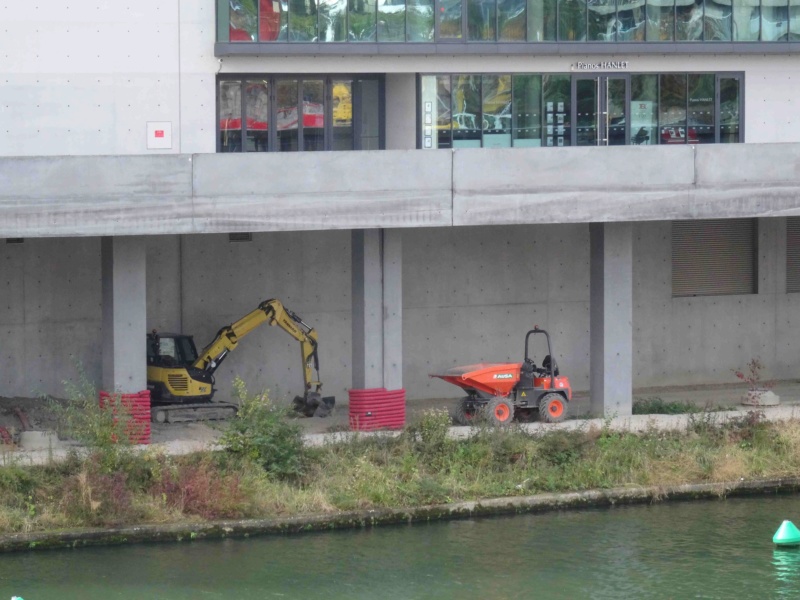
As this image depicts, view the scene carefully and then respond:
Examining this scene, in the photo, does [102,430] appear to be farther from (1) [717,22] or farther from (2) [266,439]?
(1) [717,22]

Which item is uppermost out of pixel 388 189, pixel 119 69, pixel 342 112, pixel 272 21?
pixel 272 21

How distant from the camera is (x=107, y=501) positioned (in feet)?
73.9

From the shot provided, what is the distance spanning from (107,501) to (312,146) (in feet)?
41.2

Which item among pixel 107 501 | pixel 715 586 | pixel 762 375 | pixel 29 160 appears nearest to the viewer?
pixel 715 586

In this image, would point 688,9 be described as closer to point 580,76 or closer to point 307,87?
point 580,76

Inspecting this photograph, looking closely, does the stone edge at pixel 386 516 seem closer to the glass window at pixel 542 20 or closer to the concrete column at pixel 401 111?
the concrete column at pixel 401 111

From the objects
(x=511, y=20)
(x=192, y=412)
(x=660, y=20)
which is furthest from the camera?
(x=660, y=20)

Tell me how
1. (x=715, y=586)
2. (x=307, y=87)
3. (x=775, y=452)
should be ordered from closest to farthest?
(x=715, y=586), (x=775, y=452), (x=307, y=87)

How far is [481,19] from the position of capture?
105 feet

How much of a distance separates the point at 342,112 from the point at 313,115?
0.64m

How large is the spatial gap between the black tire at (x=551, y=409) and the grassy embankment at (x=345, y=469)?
1.27 metres

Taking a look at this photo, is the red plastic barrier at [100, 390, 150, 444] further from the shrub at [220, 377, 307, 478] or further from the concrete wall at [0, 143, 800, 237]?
the concrete wall at [0, 143, 800, 237]

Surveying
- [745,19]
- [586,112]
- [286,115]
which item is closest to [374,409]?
[286,115]

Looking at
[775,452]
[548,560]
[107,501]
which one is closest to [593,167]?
[775,452]
